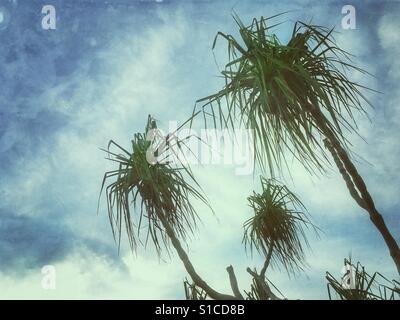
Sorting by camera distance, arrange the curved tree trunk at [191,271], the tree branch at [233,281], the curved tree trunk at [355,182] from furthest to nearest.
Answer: the tree branch at [233,281] < the curved tree trunk at [191,271] < the curved tree trunk at [355,182]

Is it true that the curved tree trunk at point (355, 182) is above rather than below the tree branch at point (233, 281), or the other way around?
above

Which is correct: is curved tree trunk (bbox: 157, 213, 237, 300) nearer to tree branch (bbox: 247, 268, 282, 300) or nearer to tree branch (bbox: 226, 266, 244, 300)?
tree branch (bbox: 226, 266, 244, 300)

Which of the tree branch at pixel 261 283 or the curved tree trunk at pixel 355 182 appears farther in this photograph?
the tree branch at pixel 261 283

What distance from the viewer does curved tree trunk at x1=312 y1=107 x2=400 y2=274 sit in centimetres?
181

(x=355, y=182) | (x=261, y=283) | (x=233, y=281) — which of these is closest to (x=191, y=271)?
(x=233, y=281)

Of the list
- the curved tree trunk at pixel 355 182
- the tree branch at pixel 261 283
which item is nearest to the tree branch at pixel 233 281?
the tree branch at pixel 261 283

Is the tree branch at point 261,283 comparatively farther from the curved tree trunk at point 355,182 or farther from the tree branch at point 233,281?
the curved tree trunk at point 355,182

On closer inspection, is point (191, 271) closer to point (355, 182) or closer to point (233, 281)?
point (233, 281)

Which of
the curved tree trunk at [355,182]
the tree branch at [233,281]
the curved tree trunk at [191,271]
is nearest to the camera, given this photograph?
the curved tree trunk at [355,182]

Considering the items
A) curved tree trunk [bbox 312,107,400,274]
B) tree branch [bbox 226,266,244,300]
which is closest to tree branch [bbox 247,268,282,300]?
tree branch [bbox 226,266,244,300]

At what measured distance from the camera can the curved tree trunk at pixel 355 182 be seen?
5.93ft
